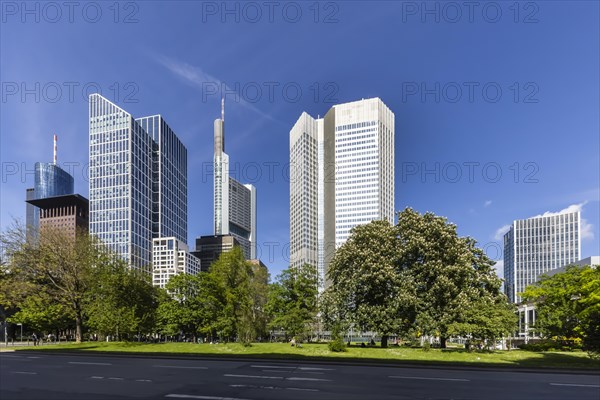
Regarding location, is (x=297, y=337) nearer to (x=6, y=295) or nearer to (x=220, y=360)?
(x=220, y=360)

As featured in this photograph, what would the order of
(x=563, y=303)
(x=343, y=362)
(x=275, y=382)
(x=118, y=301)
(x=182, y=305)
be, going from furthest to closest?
(x=182, y=305) < (x=118, y=301) < (x=563, y=303) < (x=343, y=362) < (x=275, y=382)

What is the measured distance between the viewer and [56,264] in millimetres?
46688

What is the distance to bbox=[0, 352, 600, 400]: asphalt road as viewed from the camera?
14945 millimetres

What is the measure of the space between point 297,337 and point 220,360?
43.2ft

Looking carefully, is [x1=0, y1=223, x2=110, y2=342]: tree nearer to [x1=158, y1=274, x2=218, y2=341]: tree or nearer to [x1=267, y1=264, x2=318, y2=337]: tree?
[x1=158, y1=274, x2=218, y2=341]: tree

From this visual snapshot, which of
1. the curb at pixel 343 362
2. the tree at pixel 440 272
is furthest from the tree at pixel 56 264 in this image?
the tree at pixel 440 272

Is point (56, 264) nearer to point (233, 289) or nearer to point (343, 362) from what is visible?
point (233, 289)

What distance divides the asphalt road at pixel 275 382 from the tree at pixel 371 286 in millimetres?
14972

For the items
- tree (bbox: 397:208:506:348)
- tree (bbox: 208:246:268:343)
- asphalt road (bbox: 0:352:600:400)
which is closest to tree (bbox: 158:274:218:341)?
tree (bbox: 208:246:268:343)

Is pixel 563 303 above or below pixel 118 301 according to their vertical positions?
below

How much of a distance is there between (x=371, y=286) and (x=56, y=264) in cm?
3672

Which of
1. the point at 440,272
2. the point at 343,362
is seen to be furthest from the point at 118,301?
the point at 440,272

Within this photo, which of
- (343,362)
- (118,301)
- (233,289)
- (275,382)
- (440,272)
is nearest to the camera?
(275,382)

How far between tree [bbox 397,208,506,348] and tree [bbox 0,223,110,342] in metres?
35.8
